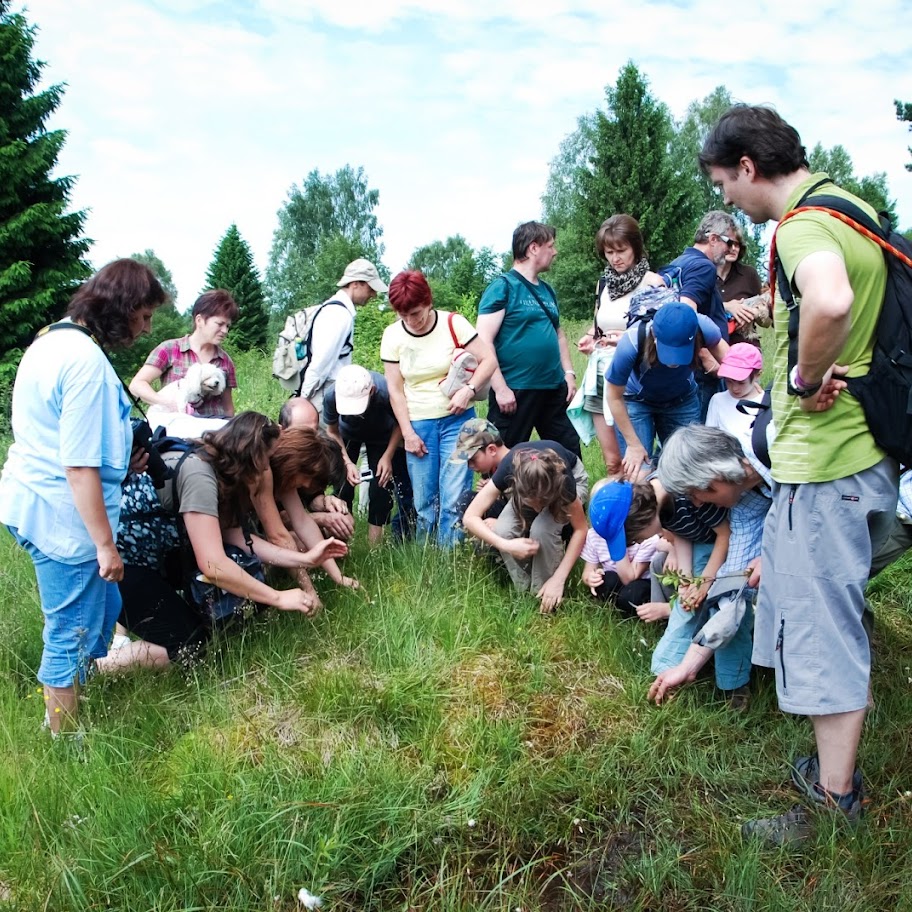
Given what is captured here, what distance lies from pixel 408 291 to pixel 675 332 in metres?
1.59

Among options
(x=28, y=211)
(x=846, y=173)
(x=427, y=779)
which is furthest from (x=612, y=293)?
(x=846, y=173)

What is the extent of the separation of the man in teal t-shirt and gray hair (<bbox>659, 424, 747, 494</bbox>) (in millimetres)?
2019

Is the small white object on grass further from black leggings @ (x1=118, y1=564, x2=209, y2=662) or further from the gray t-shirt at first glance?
the gray t-shirt

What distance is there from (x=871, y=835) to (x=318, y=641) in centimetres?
219

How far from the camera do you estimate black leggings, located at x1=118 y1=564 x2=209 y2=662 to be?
3545mm

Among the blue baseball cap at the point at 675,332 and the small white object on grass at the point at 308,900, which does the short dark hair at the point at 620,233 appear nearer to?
the blue baseball cap at the point at 675,332

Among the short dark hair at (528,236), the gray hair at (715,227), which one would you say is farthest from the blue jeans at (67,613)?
the gray hair at (715,227)

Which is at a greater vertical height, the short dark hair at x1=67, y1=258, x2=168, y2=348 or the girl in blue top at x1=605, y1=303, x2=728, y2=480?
the short dark hair at x1=67, y1=258, x2=168, y2=348

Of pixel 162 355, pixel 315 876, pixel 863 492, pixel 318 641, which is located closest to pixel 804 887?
pixel 863 492

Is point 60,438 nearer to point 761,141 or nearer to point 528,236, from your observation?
point 761,141

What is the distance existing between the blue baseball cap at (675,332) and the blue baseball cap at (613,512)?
2.47 feet

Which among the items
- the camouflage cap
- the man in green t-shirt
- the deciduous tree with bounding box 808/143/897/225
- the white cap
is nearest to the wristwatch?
the man in green t-shirt

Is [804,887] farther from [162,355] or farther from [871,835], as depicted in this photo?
[162,355]

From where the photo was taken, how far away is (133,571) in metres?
3.54
